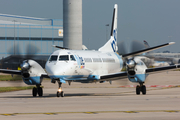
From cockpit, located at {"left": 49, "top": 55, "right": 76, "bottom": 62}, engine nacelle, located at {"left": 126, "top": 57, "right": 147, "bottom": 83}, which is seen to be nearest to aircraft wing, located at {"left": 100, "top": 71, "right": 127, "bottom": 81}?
engine nacelle, located at {"left": 126, "top": 57, "right": 147, "bottom": 83}

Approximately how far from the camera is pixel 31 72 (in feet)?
81.7

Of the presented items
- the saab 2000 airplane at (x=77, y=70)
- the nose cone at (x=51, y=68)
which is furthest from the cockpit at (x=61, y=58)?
the nose cone at (x=51, y=68)

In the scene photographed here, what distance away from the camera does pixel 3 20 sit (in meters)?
139

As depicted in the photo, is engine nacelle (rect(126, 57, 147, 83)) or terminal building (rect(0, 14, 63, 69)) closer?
engine nacelle (rect(126, 57, 147, 83))

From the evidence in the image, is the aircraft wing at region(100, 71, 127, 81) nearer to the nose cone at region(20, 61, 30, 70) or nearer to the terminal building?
the nose cone at region(20, 61, 30, 70)

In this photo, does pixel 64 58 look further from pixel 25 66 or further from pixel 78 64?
pixel 25 66

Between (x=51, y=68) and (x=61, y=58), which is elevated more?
(x=61, y=58)

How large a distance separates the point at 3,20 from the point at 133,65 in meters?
122

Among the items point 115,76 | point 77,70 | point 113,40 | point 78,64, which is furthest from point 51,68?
point 113,40

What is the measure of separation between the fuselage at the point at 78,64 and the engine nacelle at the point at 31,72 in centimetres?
197

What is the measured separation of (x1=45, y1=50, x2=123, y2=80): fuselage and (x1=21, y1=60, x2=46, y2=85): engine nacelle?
197 centimetres

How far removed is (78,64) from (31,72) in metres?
3.60

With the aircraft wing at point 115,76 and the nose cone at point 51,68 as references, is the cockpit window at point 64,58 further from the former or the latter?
the aircraft wing at point 115,76

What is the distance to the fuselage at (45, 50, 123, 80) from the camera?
22.8 m
